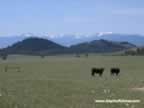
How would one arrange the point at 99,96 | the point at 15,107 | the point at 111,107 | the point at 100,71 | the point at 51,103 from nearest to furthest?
the point at 15,107, the point at 111,107, the point at 51,103, the point at 99,96, the point at 100,71

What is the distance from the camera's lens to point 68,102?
67.3ft

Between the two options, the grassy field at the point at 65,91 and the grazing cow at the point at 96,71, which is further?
the grazing cow at the point at 96,71

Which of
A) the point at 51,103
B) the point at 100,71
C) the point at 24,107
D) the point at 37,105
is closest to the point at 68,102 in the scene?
the point at 51,103

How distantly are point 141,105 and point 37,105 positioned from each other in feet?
13.7

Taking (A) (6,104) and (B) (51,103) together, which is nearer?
(A) (6,104)

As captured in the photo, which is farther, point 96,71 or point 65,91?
point 96,71

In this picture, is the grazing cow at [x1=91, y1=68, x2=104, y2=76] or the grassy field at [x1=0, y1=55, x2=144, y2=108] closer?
the grassy field at [x1=0, y1=55, x2=144, y2=108]

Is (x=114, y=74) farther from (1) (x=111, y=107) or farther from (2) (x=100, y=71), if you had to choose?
(1) (x=111, y=107)

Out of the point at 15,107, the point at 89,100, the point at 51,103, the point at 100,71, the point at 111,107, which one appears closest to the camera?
the point at 15,107

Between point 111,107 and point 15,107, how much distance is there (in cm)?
394

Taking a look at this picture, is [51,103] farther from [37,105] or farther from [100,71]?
[100,71]

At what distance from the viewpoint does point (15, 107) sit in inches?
649

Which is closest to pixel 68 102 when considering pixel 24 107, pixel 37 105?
pixel 37 105

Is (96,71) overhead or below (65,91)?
below
